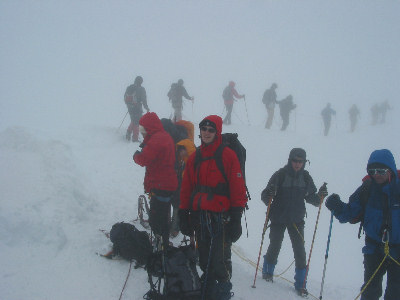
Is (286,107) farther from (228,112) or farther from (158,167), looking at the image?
(158,167)

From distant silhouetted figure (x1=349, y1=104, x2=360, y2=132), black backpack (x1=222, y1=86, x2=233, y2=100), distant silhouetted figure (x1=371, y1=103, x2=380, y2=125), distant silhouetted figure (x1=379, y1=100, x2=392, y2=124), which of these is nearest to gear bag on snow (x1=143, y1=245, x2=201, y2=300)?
black backpack (x1=222, y1=86, x2=233, y2=100)

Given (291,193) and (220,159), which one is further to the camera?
(291,193)

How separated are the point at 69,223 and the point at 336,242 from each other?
344 inches

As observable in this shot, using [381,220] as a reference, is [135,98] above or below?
above

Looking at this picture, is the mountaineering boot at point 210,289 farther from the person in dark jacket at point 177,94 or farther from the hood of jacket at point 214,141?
the person in dark jacket at point 177,94

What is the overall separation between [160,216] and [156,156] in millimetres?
1130

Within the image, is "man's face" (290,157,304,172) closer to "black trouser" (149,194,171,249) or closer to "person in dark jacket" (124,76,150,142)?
"black trouser" (149,194,171,249)

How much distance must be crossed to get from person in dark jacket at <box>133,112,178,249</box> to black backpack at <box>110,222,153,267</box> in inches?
11.9

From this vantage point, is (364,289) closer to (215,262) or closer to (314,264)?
(215,262)

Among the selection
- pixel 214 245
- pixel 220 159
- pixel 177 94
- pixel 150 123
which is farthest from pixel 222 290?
pixel 177 94

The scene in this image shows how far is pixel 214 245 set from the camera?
392 centimetres

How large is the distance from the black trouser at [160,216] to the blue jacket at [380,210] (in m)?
2.99

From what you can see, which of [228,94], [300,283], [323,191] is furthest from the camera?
[228,94]

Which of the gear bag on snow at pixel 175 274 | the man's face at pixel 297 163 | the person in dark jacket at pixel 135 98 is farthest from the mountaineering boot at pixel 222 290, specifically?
the person in dark jacket at pixel 135 98
